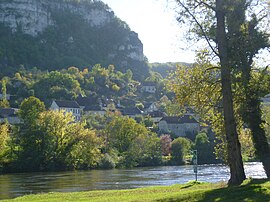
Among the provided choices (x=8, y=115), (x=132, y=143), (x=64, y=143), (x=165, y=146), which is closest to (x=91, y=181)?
(x=64, y=143)

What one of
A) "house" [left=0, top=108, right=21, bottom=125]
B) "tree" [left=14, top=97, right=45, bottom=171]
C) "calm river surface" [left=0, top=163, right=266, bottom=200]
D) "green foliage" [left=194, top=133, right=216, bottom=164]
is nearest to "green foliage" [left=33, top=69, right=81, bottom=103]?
"house" [left=0, top=108, right=21, bottom=125]

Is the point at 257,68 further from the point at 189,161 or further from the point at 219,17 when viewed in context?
the point at 189,161

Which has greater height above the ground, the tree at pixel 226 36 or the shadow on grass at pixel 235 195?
the tree at pixel 226 36

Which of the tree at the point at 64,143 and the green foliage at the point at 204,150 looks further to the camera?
the green foliage at the point at 204,150

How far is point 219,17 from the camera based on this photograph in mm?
23109

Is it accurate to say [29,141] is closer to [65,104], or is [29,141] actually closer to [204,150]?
[204,150]

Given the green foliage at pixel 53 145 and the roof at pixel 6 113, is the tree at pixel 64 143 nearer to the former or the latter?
the green foliage at pixel 53 145

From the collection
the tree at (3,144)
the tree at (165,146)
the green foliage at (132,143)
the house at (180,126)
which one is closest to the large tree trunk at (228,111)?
the tree at (3,144)

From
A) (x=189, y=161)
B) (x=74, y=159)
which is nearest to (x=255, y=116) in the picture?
(x=74, y=159)

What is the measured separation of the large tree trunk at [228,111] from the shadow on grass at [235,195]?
130 centimetres

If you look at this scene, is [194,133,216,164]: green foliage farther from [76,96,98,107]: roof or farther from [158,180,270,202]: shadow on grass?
[76,96,98,107]: roof

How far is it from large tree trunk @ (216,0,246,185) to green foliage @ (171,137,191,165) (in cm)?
8078

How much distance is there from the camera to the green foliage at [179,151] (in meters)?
104

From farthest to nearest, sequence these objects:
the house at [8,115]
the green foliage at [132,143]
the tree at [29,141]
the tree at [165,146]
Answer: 1. the house at [8,115]
2. the tree at [165,146]
3. the green foliage at [132,143]
4. the tree at [29,141]
